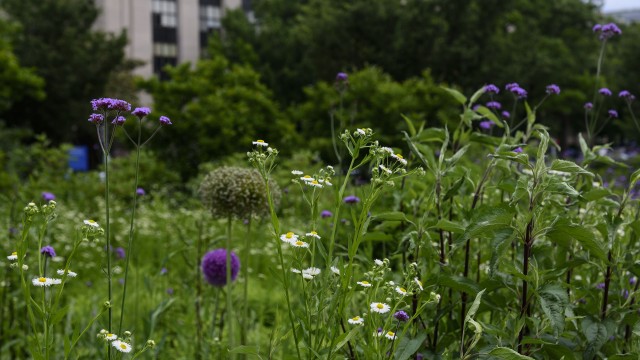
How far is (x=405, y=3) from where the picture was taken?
941 inches

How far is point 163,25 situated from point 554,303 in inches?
1503

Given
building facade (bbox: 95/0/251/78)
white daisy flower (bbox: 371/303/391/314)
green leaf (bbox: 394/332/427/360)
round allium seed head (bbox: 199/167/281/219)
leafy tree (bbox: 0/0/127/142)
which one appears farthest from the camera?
building facade (bbox: 95/0/251/78)

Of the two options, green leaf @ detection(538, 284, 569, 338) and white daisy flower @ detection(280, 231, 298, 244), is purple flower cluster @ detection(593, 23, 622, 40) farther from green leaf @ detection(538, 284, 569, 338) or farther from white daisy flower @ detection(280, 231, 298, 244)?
white daisy flower @ detection(280, 231, 298, 244)

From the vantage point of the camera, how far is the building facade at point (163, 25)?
3475cm

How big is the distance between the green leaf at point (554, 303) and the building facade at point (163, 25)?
3462 centimetres

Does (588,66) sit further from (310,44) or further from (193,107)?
(193,107)

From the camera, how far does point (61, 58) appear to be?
25562 mm

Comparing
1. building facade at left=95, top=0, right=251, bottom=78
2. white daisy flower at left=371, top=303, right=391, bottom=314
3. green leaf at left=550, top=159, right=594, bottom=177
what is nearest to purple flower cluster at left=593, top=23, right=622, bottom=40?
green leaf at left=550, top=159, right=594, bottom=177

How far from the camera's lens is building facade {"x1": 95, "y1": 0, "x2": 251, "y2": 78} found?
34750mm

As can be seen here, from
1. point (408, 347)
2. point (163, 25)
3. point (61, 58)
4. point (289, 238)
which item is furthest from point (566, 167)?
point (163, 25)

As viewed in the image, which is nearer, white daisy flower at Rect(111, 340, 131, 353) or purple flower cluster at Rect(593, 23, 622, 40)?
white daisy flower at Rect(111, 340, 131, 353)

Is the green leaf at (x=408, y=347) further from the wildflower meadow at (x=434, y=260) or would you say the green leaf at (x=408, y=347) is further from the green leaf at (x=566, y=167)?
the green leaf at (x=566, y=167)

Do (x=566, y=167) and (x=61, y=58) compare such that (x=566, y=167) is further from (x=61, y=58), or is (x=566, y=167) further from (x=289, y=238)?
(x=61, y=58)

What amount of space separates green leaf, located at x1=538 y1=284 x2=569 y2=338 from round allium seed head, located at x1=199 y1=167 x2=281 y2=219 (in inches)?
64.7
